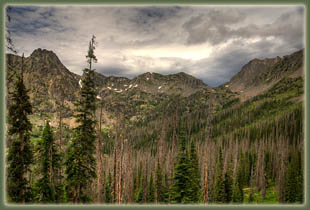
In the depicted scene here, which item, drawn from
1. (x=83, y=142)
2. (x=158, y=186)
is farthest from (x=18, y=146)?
(x=158, y=186)

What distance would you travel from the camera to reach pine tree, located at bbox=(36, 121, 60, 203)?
18594mm

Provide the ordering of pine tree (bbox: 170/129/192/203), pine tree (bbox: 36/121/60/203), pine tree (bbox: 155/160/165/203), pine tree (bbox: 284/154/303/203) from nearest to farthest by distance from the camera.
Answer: pine tree (bbox: 36/121/60/203)
pine tree (bbox: 170/129/192/203)
pine tree (bbox: 155/160/165/203)
pine tree (bbox: 284/154/303/203)

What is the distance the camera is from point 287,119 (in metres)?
110

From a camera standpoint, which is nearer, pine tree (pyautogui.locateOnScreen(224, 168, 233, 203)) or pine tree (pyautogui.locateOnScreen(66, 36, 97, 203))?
pine tree (pyautogui.locateOnScreen(66, 36, 97, 203))

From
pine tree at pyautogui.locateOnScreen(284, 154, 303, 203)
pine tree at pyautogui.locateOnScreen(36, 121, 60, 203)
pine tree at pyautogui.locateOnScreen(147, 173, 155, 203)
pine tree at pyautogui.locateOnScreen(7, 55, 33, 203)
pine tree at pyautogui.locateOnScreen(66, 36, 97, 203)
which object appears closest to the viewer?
pine tree at pyautogui.locateOnScreen(7, 55, 33, 203)

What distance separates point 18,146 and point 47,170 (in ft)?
19.1

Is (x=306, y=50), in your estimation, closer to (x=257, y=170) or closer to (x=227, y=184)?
(x=227, y=184)

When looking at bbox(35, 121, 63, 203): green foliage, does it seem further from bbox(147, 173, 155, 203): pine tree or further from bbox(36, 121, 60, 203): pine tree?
bbox(147, 173, 155, 203): pine tree

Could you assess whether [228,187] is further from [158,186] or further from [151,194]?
[151,194]

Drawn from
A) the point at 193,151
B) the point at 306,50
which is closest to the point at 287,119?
the point at 193,151

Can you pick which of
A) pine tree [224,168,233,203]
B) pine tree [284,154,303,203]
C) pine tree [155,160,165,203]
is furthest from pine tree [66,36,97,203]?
pine tree [284,154,303,203]

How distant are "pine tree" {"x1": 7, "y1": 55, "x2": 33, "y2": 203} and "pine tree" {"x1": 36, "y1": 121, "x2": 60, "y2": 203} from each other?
11.9 ft

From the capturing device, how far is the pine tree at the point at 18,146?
14.0 metres

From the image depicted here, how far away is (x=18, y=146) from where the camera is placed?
48.8 feet
